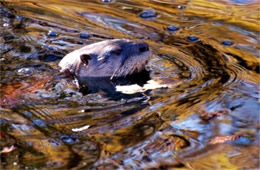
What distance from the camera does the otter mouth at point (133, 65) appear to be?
6.84m

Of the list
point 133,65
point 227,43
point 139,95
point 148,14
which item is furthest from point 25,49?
point 227,43

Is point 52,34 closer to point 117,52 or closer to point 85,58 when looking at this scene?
point 85,58

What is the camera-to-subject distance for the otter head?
22.5 feet

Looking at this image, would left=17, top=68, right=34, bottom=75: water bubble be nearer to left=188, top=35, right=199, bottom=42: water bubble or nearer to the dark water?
the dark water

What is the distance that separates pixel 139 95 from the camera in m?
6.17

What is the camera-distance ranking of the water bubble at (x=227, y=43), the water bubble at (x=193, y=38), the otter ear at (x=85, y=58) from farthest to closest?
the water bubble at (x=193, y=38), the water bubble at (x=227, y=43), the otter ear at (x=85, y=58)

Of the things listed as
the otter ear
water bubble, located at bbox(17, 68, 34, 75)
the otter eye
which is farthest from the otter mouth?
water bubble, located at bbox(17, 68, 34, 75)

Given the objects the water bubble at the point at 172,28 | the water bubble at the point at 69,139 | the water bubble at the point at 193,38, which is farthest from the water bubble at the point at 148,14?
the water bubble at the point at 69,139

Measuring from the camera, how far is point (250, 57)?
286 inches

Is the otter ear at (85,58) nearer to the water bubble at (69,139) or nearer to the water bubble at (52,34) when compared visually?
the water bubble at (52,34)

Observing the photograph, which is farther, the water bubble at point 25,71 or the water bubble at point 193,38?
the water bubble at point 193,38

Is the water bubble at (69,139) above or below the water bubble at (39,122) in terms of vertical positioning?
below

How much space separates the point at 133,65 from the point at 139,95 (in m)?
0.82

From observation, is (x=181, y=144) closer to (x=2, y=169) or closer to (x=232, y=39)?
(x=2, y=169)
